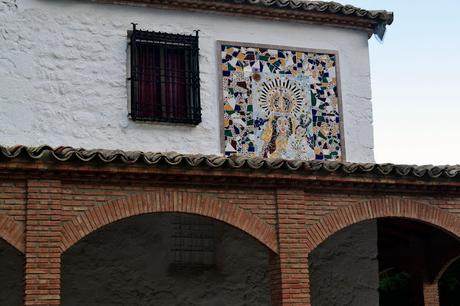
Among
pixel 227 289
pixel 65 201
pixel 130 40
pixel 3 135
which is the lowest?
pixel 227 289

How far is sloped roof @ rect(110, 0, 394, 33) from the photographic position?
1216 cm

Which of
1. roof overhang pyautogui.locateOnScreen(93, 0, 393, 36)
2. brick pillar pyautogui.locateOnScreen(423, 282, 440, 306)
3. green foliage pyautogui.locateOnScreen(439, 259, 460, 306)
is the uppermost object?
roof overhang pyautogui.locateOnScreen(93, 0, 393, 36)

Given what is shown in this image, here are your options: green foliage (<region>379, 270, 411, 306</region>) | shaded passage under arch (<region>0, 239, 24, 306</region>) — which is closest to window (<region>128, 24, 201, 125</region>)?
shaded passage under arch (<region>0, 239, 24, 306</region>)

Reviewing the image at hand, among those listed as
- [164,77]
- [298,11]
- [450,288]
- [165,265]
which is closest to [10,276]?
[165,265]

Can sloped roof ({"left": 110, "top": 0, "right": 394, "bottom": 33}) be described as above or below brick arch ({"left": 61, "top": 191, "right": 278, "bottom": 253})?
above

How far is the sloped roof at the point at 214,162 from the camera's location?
8.95m

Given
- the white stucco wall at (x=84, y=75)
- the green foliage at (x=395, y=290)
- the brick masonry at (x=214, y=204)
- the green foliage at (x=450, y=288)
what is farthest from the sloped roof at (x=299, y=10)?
the green foliage at (x=395, y=290)

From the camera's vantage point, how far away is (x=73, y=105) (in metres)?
11.4

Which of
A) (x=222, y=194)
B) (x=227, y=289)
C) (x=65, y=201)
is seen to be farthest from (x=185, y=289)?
(x=65, y=201)

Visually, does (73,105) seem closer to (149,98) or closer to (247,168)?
(149,98)

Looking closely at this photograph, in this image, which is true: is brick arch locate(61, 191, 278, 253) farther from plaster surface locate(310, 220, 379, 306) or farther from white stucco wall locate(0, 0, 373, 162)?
plaster surface locate(310, 220, 379, 306)

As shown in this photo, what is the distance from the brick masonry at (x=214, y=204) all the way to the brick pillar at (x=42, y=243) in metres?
0.01

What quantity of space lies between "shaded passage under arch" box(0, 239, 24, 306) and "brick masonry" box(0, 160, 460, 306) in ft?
5.53

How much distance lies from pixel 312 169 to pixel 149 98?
288 centimetres
